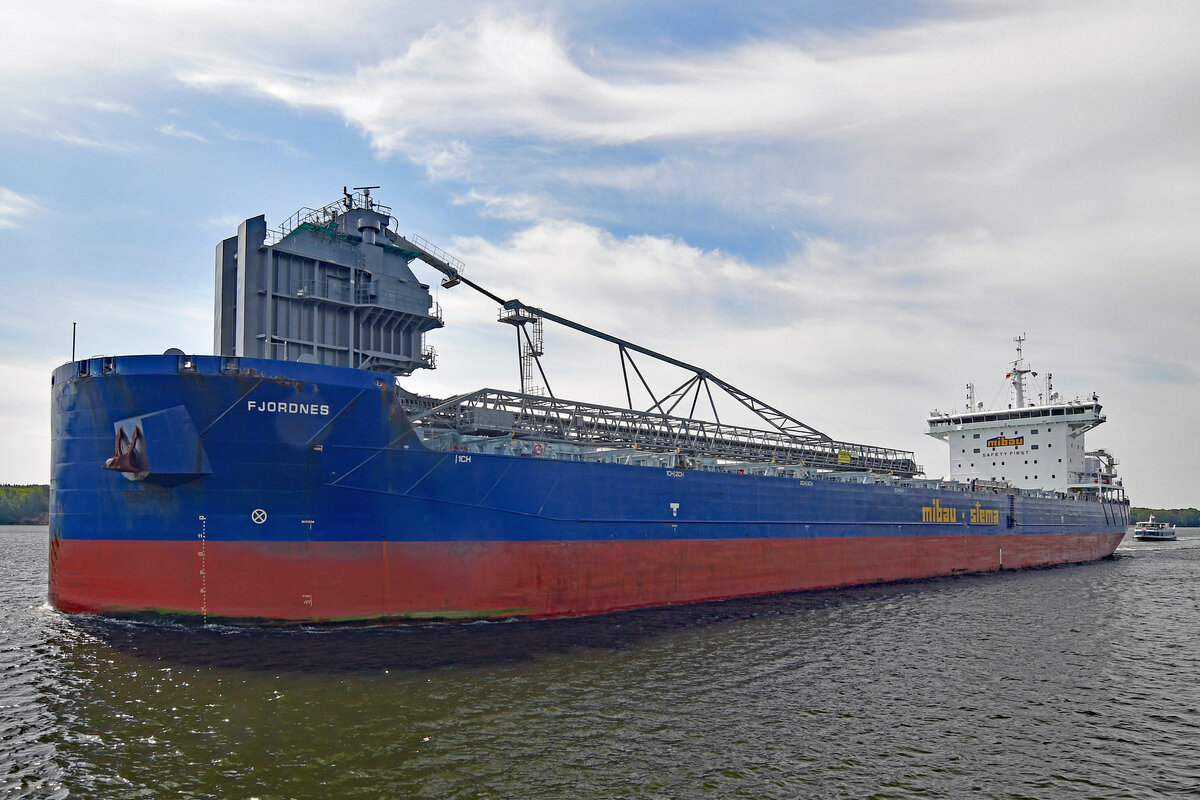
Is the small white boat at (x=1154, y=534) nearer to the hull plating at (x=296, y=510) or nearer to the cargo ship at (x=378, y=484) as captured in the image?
the cargo ship at (x=378, y=484)

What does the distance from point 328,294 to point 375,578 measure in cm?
905

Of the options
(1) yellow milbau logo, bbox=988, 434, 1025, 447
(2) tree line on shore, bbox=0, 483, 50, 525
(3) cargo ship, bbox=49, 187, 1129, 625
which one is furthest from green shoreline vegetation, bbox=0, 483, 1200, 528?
(3) cargo ship, bbox=49, 187, 1129, 625

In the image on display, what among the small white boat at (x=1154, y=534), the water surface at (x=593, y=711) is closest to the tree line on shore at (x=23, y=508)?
the water surface at (x=593, y=711)

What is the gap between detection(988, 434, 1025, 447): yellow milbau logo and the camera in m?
44.6

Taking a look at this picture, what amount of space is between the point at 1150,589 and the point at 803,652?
2153 cm

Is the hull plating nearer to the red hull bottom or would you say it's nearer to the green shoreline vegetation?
the red hull bottom

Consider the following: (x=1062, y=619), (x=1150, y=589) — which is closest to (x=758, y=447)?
(x=1062, y=619)

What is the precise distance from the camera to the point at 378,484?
16734 mm

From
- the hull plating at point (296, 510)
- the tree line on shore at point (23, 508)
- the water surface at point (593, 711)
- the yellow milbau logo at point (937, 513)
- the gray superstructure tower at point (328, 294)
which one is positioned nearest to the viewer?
the water surface at point (593, 711)

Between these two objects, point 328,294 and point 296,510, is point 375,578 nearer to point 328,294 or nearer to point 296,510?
point 296,510

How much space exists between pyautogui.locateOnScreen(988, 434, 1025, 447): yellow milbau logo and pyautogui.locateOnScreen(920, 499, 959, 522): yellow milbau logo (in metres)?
14.3

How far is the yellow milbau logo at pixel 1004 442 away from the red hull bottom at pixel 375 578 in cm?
3044

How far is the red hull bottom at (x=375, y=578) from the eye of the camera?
51.4 feet

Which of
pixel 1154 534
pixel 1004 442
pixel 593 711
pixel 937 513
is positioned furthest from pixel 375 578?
pixel 1154 534
